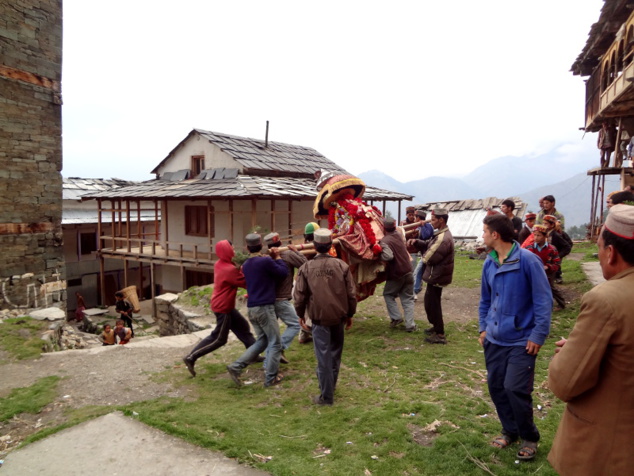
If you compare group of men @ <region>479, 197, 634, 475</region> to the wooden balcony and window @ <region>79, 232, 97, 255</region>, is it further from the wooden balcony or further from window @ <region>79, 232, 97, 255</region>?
window @ <region>79, 232, 97, 255</region>

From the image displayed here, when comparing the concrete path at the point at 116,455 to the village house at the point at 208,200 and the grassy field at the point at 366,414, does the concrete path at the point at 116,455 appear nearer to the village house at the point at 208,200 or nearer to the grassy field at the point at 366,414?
the grassy field at the point at 366,414

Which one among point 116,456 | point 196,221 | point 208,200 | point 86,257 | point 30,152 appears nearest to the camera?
point 116,456

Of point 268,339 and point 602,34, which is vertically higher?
point 602,34

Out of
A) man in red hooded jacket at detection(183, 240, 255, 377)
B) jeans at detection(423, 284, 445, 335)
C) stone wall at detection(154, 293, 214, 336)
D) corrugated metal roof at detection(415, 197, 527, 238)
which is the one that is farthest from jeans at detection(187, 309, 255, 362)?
corrugated metal roof at detection(415, 197, 527, 238)

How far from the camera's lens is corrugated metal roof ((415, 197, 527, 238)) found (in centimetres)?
Result: 2062

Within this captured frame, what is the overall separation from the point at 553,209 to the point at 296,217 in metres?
12.2

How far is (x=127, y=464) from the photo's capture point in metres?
3.61

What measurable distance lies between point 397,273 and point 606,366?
4753 mm

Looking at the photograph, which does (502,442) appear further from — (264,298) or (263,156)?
(263,156)

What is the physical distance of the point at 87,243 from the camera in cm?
2219

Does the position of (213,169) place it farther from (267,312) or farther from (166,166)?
(267,312)

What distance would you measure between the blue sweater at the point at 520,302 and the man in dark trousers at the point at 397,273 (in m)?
3.17

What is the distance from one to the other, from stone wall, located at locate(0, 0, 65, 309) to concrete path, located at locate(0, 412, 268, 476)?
8.49 m

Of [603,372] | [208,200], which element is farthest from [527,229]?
[208,200]
